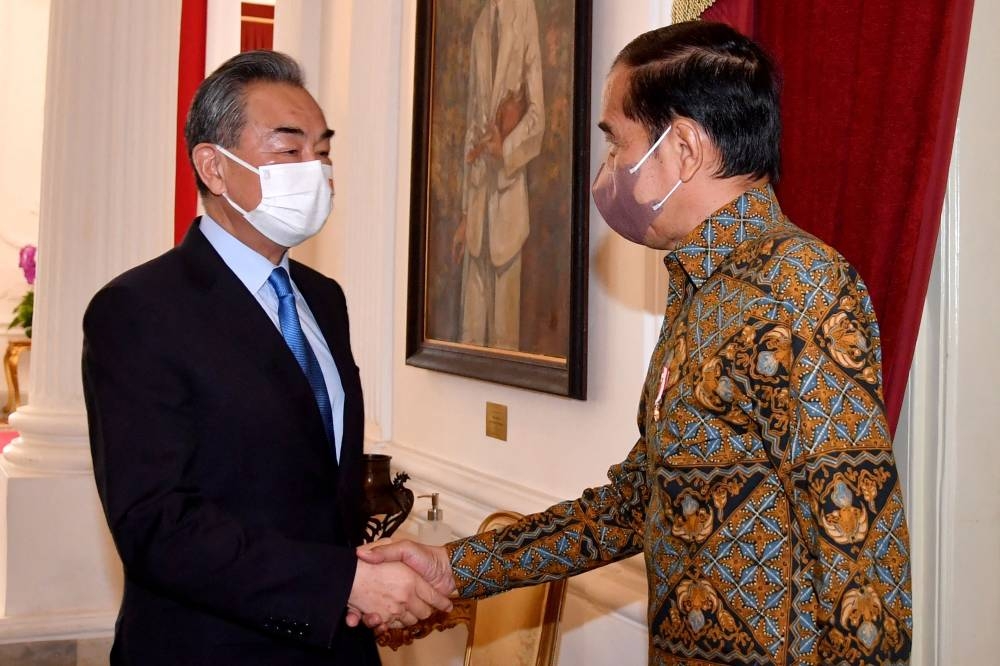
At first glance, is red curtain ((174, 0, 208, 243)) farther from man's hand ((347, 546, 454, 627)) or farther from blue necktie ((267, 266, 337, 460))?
man's hand ((347, 546, 454, 627))

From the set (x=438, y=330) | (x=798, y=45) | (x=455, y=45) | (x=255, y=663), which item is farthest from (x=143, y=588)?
(x=455, y=45)

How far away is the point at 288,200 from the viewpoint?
95.0 inches

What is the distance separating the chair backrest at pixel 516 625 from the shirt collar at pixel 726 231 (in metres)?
1.18

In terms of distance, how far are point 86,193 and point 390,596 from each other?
3796 mm

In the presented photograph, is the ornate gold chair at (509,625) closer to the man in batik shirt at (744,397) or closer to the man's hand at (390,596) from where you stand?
the man's hand at (390,596)

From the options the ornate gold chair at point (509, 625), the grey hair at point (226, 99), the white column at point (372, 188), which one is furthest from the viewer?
the white column at point (372, 188)

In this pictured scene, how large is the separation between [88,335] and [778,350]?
1325mm

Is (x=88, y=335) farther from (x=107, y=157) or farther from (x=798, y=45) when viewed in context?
(x=107, y=157)

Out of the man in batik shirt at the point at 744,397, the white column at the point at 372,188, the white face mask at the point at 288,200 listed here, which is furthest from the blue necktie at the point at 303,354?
the white column at the point at 372,188

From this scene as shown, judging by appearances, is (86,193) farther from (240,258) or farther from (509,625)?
(509,625)

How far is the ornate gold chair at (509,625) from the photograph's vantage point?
9.13 ft

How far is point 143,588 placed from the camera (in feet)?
6.72

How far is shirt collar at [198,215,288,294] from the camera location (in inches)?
89.7

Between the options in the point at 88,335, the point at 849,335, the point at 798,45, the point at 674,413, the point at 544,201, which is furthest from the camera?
the point at 544,201
